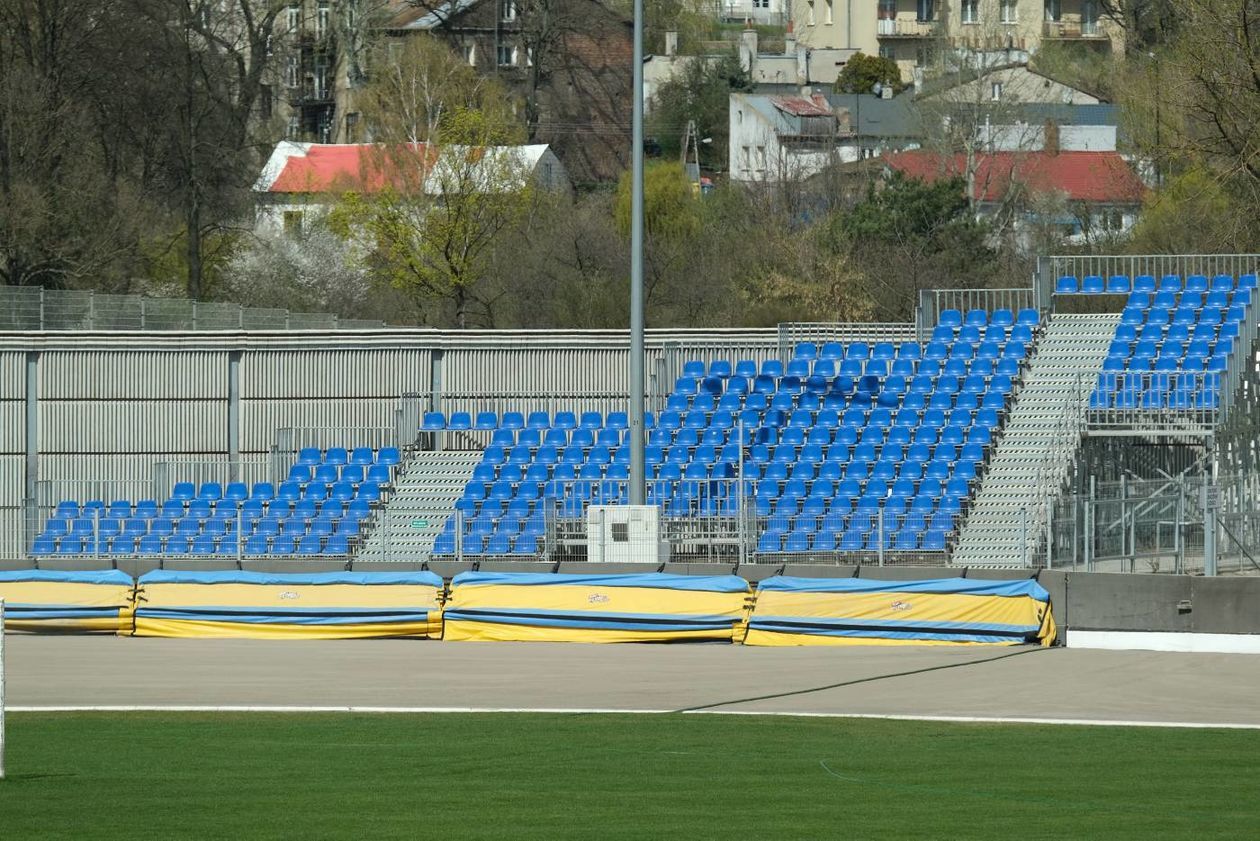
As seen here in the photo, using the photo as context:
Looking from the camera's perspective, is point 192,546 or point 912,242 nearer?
point 192,546

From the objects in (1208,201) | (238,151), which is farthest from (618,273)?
(1208,201)

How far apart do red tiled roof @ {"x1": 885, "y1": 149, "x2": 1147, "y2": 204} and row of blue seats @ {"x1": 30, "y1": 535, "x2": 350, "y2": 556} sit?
45889mm

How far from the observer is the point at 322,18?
344ft

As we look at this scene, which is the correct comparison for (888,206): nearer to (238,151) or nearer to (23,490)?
(238,151)

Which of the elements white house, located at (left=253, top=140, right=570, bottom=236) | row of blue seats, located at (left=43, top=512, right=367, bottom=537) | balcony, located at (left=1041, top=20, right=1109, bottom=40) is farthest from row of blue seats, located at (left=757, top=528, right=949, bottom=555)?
balcony, located at (left=1041, top=20, right=1109, bottom=40)

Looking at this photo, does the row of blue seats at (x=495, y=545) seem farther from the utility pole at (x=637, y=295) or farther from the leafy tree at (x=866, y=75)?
the leafy tree at (x=866, y=75)

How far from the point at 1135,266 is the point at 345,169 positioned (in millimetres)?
43339

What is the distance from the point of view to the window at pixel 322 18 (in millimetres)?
101938

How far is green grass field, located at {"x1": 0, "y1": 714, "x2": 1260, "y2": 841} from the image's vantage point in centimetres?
1199

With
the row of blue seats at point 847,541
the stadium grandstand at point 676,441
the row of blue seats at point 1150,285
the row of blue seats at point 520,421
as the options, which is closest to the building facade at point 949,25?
the row of blue seats at point 1150,285

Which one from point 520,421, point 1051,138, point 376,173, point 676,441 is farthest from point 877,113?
point 676,441

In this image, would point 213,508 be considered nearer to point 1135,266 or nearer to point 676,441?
point 676,441

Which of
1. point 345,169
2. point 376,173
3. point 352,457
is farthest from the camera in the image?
point 345,169

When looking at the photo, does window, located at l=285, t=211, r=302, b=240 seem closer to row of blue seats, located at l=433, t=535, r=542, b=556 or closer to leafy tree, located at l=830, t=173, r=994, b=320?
leafy tree, located at l=830, t=173, r=994, b=320
